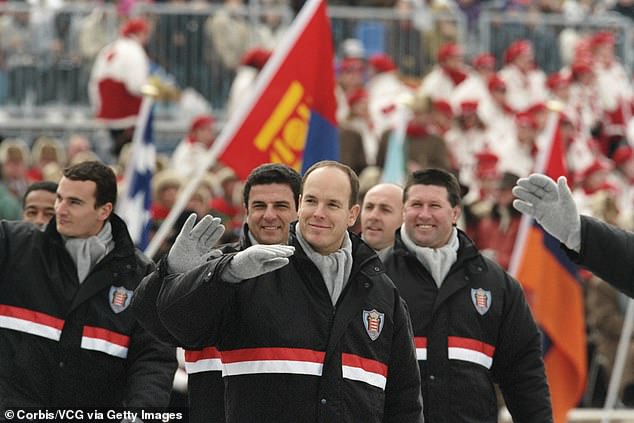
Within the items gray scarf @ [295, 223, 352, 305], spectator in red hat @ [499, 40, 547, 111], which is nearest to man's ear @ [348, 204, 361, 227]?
gray scarf @ [295, 223, 352, 305]

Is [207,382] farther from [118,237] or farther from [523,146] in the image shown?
[523,146]

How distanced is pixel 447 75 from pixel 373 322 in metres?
14.2

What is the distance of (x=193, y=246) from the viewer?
7.57m

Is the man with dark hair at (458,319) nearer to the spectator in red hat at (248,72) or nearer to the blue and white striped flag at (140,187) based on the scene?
the blue and white striped flag at (140,187)

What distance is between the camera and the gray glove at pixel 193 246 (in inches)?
297

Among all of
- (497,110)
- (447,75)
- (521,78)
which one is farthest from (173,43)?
(521,78)

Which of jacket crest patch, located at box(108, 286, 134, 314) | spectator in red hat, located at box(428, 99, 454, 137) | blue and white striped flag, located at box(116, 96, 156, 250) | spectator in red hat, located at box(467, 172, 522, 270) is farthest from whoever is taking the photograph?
spectator in red hat, located at box(428, 99, 454, 137)

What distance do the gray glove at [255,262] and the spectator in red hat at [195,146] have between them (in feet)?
37.0

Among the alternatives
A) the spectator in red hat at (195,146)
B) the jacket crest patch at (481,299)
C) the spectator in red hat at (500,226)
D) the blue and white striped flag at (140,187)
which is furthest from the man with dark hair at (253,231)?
the spectator in red hat at (195,146)

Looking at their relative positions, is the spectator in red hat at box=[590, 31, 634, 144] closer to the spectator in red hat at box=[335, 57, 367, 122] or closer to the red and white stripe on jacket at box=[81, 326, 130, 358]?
the spectator in red hat at box=[335, 57, 367, 122]

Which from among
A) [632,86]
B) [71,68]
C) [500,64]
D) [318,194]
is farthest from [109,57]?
[318,194]

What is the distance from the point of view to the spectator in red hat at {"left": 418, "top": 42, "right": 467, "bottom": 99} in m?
21.8

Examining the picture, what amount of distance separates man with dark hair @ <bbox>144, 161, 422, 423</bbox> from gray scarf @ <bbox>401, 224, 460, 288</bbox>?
1494 millimetres

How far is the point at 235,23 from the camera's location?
22672 millimetres
